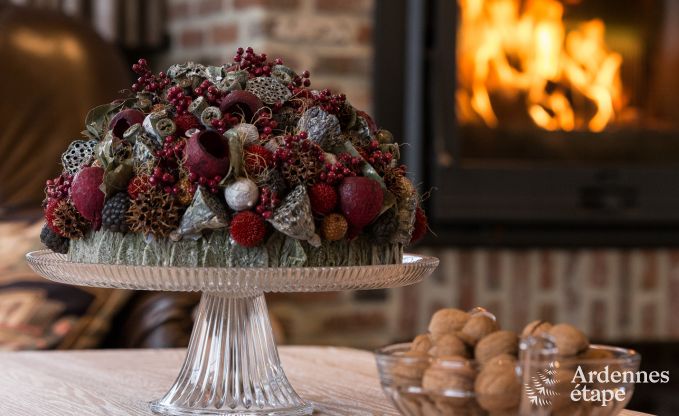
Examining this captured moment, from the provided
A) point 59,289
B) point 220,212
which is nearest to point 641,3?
point 59,289

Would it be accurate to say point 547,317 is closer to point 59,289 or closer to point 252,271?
point 59,289

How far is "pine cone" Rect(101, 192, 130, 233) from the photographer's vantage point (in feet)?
2.98

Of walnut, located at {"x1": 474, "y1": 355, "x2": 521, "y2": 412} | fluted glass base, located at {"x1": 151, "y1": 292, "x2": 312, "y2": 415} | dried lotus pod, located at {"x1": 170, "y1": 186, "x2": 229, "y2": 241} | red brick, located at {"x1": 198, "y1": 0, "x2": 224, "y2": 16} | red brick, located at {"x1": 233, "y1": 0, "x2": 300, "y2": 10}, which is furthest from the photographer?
red brick, located at {"x1": 198, "y1": 0, "x2": 224, "y2": 16}

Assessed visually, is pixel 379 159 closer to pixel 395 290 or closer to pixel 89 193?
pixel 89 193

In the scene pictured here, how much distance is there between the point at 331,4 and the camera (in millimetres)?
2199

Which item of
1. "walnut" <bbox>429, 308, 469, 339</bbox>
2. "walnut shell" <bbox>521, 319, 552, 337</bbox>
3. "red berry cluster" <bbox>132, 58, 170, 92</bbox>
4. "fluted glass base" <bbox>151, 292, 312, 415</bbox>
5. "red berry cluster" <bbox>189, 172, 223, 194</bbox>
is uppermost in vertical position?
"red berry cluster" <bbox>132, 58, 170, 92</bbox>

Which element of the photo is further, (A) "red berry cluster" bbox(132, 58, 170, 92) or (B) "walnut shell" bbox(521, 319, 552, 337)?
(A) "red berry cluster" bbox(132, 58, 170, 92)

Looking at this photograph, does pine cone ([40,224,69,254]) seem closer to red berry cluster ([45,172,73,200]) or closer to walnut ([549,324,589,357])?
red berry cluster ([45,172,73,200])

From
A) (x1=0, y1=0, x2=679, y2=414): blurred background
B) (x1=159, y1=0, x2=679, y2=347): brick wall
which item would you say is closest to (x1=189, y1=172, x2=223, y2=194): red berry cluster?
(x1=0, y1=0, x2=679, y2=414): blurred background

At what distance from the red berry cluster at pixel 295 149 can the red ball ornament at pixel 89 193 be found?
15 cm

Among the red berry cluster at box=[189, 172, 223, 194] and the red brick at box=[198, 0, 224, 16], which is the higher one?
the red brick at box=[198, 0, 224, 16]

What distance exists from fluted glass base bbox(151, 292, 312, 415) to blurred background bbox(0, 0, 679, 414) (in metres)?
1.04

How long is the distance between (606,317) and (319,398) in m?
1.48

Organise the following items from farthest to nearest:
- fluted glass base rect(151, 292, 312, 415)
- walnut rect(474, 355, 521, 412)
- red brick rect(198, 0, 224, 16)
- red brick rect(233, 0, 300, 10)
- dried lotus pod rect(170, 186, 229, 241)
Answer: red brick rect(198, 0, 224, 16), red brick rect(233, 0, 300, 10), fluted glass base rect(151, 292, 312, 415), dried lotus pod rect(170, 186, 229, 241), walnut rect(474, 355, 521, 412)
